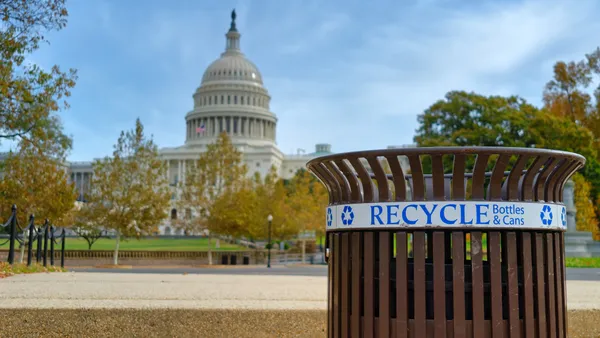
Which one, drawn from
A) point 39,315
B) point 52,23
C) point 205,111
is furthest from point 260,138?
point 39,315

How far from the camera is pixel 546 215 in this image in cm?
393

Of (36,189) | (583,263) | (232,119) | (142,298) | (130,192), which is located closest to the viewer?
(142,298)

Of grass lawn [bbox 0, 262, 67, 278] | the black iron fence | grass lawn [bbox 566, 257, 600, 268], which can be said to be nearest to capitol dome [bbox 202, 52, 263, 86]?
grass lawn [bbox 566, 257, 600, 268]

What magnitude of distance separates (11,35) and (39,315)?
802cm

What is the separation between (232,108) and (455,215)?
98.4m

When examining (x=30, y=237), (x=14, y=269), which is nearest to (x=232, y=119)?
(x=30, y=237)

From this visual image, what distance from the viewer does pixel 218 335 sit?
5.88 m

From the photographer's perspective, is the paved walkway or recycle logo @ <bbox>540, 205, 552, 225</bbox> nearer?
recycle logo @ <bbox>540, 205, 552, 225</bbox>

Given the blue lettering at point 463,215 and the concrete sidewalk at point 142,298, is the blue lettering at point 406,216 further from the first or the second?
the concrete sidewalk at point 142,298

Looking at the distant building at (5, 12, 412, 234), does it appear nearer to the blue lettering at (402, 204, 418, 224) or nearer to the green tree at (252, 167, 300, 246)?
the green tree at (252, 167, 300, 246)

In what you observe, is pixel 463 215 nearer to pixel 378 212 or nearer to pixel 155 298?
pixel 378 212

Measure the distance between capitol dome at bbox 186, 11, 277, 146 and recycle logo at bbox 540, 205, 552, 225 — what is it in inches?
3801

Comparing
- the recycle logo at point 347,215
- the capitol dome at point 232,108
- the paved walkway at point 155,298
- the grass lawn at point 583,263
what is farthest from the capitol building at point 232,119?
the recycle logo at point 347,215

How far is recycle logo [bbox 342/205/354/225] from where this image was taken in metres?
4.02
